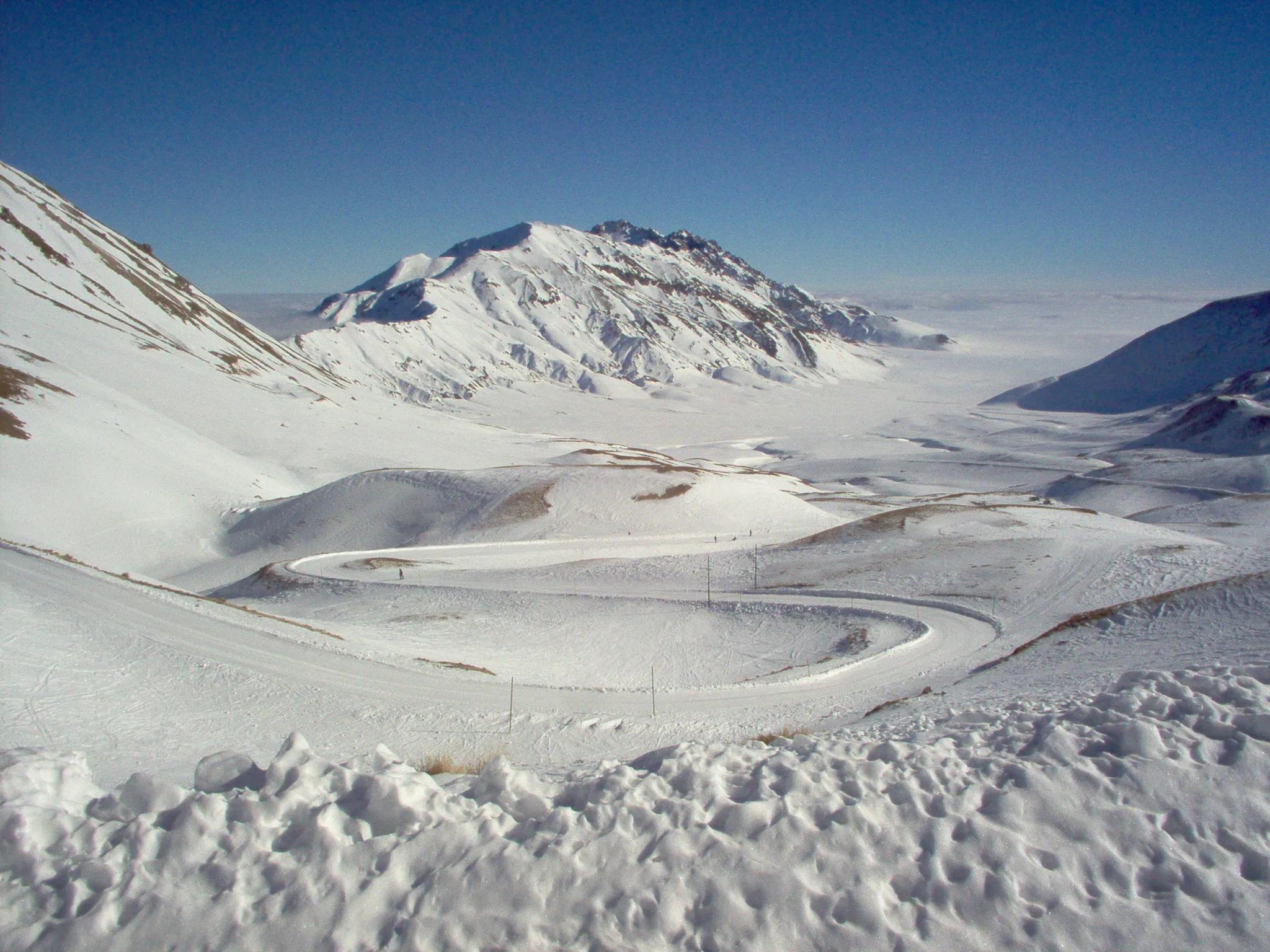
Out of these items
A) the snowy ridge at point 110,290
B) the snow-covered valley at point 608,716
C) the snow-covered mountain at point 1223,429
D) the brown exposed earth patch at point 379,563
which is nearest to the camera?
the snow-covered valley at point 608,716

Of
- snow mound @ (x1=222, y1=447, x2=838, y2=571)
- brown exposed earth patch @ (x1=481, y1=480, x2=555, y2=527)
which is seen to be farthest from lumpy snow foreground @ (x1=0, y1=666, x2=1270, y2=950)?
brown exposed earth patch @ (x1=481, y1=480, x2=555, y2=527)

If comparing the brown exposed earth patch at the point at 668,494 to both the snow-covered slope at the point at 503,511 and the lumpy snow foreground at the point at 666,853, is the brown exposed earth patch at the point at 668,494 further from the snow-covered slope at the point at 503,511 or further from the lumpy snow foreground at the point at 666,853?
the lumpy snow foreground at the point at 666,853

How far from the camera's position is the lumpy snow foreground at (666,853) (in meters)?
5.88

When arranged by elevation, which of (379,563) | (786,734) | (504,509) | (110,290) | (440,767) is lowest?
(379,563)

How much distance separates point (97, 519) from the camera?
42.1 meters

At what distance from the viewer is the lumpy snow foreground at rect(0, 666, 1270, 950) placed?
19.3ft

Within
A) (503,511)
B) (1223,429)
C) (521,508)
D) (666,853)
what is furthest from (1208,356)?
(666,853)

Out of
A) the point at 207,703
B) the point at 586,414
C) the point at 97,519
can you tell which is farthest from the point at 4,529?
the point at 586,414

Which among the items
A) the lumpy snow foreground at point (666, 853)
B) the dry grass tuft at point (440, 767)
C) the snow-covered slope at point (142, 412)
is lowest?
the dry grass tuft at point (440, 767)

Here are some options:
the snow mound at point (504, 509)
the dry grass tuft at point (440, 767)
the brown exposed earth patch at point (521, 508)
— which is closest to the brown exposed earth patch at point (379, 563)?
the snow mound at point (504, 509)

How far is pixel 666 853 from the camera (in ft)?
21.7

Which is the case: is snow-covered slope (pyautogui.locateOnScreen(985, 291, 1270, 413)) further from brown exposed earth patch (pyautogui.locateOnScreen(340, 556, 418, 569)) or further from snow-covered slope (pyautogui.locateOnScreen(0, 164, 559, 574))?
brown exposed earth patch (pyautogui.locateOnScreen(340, 556, 418, 569))

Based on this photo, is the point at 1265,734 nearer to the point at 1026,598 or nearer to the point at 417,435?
the point at 1026,598

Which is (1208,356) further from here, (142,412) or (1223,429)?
(142,412)
